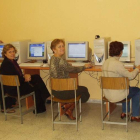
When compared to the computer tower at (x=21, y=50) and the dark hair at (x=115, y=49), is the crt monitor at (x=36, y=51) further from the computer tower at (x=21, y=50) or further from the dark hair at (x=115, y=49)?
the dark hair at (x=115, y=49)

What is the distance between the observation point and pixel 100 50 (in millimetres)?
3779

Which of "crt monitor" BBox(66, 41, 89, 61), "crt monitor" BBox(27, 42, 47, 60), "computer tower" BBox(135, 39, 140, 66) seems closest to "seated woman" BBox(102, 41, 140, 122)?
"computer tower" BBox(135, 39, 140, 66)

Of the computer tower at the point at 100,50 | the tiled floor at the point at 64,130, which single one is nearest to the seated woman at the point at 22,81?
the tiled floor at the point at 64,130

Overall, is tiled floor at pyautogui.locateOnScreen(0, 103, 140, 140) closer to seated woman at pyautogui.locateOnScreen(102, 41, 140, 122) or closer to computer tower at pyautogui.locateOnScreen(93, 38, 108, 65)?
seated woman at pyautogui.locateOnScreen(102, 41, 140, 122)

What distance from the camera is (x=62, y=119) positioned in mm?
3592

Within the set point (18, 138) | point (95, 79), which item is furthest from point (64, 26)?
point (18, 138)

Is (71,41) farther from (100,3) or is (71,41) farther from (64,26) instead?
(100,3)

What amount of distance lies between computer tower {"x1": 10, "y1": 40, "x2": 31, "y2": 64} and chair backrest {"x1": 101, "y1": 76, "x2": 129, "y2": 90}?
6.36 ft

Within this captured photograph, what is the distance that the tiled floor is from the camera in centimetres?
299

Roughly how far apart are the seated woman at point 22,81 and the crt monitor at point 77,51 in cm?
68

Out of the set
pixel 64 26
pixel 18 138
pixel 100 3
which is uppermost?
pixel 100 3

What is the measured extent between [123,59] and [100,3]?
0.99m

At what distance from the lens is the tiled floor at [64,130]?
118 inches

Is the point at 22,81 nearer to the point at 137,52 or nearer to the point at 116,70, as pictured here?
the point at 116,70
